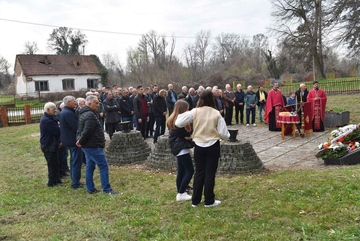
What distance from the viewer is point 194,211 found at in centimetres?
510

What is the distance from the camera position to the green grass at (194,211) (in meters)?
4.26

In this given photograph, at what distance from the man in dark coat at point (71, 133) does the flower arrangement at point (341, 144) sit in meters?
5.24

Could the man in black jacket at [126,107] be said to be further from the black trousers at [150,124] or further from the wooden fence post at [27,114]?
the wooden fence post at [27,114]

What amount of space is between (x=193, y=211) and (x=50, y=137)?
3.72 metres

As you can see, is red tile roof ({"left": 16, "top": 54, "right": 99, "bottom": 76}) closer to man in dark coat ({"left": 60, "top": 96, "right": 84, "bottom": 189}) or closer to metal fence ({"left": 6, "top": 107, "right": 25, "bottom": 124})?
metal fence ({"left": 6, "top": 107, "right": 25, "bottom": 124})

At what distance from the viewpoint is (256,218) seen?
183 inches

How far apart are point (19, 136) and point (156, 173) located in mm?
10826

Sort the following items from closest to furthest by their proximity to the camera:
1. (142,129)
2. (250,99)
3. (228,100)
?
(142,129)
(228,100)
(250,99)

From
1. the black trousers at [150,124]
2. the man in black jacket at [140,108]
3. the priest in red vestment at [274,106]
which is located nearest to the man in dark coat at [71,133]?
the man in black jacket at [140,108]

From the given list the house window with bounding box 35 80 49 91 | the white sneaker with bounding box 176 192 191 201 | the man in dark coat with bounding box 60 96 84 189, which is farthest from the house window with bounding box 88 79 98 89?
the white sneaker with bounding box 176 192 191 201

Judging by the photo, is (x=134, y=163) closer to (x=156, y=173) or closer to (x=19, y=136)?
(x=156, y=173)

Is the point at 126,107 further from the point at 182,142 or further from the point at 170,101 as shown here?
the point at 182,142

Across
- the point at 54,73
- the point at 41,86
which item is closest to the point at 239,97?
the point at 54,73

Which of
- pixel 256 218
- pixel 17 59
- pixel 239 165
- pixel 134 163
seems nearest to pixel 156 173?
pixel 134 163
